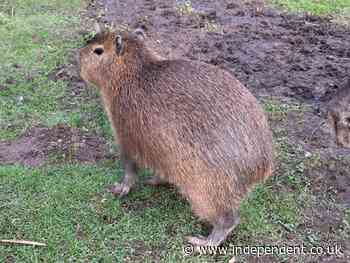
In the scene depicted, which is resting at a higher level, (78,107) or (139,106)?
(139,106)

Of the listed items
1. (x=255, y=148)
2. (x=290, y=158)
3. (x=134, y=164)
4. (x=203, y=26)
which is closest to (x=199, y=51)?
(x=203, y=26)

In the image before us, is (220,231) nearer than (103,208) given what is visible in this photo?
Yes

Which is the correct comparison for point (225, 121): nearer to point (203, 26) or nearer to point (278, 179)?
point (278, 179)

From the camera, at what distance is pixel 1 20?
5.93 meters

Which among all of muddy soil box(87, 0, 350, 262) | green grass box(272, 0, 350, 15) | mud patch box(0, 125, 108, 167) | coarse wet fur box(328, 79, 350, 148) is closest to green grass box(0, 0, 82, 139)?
mud patch box(0, 125, 108, 167)

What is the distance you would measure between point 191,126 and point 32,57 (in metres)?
2.96

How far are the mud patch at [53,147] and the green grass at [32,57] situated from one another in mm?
137

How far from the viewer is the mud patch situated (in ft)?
11.7

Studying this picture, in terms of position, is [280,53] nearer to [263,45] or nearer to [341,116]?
[263,45]

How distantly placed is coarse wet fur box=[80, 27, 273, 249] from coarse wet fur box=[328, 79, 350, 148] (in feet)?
2.47

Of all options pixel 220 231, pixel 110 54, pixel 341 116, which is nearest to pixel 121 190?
pixel 220 231

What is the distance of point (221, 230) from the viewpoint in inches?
110

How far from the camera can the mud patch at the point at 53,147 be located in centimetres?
356

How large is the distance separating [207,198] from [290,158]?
1.16 m
